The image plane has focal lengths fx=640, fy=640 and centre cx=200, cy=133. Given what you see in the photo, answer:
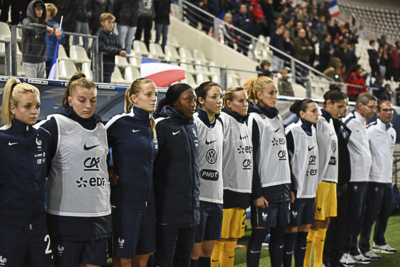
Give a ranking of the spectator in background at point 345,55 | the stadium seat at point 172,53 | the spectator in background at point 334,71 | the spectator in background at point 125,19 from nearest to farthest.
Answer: the spectator in background at point 125,19
the stadium seat at point 172,53
the spectator in background at point 334,71
the spectator in background at point 345,55

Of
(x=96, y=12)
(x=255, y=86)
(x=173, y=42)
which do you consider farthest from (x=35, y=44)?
(x=173, y=42)

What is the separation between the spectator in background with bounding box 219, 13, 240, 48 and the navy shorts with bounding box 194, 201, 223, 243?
33.2 ft

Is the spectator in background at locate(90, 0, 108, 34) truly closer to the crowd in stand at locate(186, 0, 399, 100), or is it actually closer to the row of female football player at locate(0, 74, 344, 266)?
the crowd in stand at locate(186, 0, 399, 100)

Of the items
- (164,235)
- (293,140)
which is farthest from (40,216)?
(293,140)

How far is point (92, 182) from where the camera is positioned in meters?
4.10

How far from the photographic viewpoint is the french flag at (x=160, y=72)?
27.0ft

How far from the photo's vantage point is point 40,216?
3.88 m

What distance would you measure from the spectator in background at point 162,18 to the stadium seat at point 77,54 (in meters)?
3.84

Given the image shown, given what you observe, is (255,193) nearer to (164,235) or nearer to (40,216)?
(164,235)

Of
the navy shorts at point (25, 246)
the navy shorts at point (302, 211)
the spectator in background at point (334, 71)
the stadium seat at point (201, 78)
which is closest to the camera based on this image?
the navy shorts at point (25, 246)

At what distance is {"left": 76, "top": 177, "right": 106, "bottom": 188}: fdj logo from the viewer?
4.07m

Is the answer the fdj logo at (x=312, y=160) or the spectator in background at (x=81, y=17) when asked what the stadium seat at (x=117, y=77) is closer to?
the spectator in background at (x=81, y=17)

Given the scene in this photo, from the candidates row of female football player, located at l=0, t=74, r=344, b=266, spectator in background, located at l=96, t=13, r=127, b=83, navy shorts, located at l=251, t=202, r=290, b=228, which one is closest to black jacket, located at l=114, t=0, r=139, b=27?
spectator in background, located at l=96, t=13, r=127, b=83

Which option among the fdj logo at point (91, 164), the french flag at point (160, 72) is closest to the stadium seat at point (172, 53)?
the french flag at point (160, 72)
